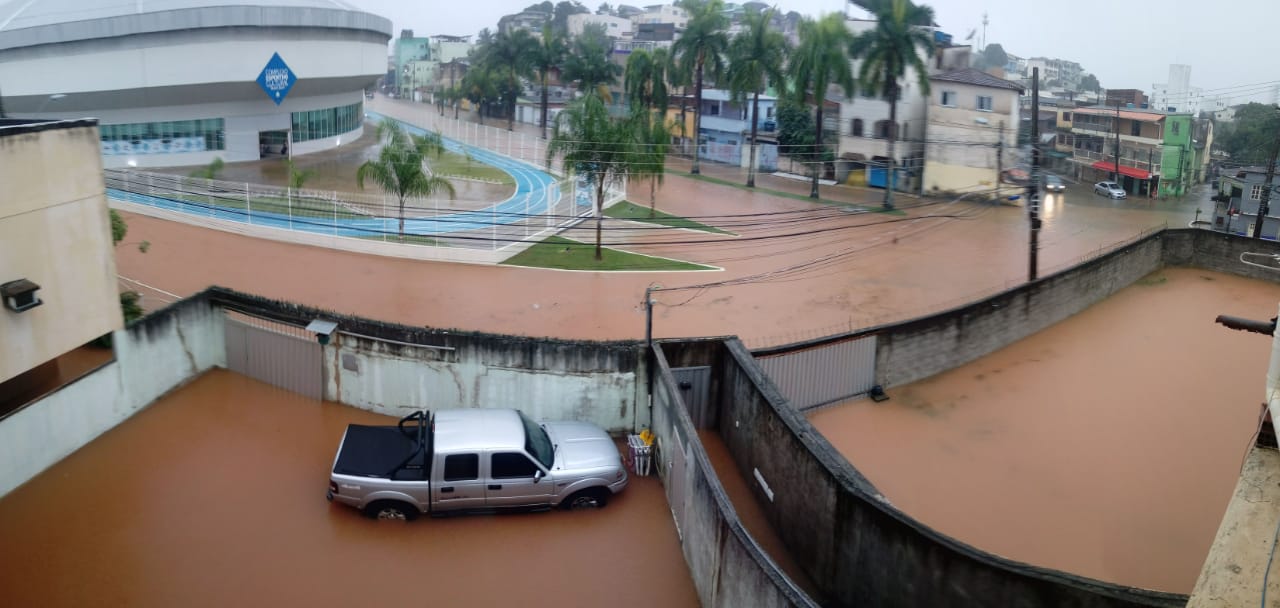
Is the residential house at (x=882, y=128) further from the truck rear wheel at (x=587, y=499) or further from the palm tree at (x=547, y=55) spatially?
the truck rear wheel at (x=587, y=499)

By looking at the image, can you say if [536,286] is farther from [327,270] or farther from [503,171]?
[503,171]

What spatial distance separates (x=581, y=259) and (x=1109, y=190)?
27460mm

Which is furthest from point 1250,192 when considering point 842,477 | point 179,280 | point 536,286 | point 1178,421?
point 179,280

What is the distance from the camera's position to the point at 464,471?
9.88m

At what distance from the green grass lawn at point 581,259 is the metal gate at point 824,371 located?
9515 millimetres

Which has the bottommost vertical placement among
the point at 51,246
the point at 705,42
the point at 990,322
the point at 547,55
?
the point at 990,322

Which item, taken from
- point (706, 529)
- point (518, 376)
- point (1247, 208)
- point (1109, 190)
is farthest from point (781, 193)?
point (706, 529)

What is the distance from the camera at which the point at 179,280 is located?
65.6 ft

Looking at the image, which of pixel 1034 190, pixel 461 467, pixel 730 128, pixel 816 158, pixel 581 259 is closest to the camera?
pixel 461 467

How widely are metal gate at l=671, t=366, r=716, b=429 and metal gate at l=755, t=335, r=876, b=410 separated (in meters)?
0.89

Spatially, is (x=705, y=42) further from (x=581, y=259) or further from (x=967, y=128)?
(x=581, y=259)

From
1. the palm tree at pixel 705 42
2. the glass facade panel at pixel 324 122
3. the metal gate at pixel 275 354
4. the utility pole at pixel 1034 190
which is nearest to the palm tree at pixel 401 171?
the metal gate at pixel 275 354

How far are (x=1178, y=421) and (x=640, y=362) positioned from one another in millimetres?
9219

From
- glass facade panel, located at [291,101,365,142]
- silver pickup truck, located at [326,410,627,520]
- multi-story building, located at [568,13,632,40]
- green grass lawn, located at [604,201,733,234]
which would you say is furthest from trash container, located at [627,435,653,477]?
multi-story building, located at [568,13,632,40]
